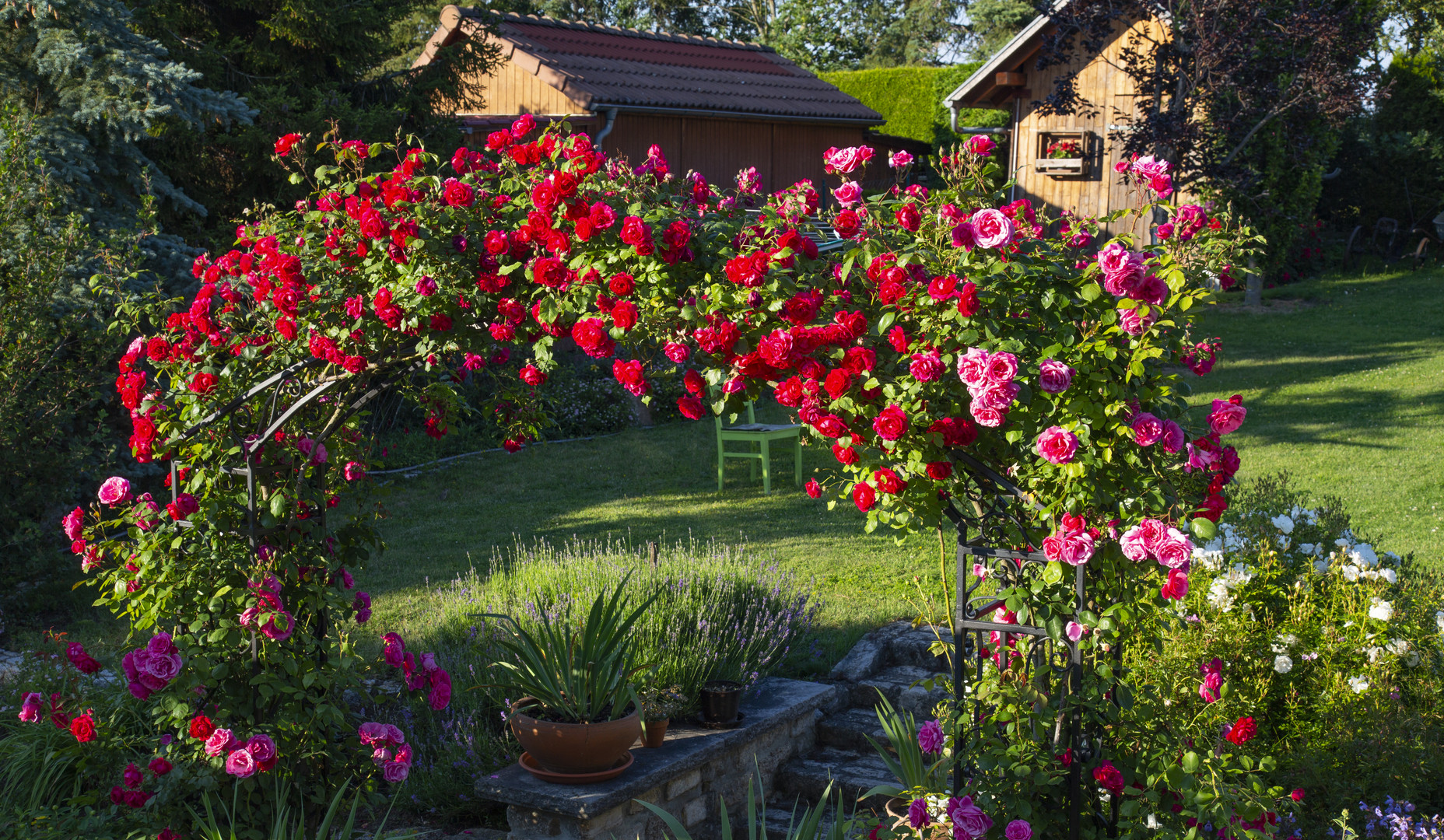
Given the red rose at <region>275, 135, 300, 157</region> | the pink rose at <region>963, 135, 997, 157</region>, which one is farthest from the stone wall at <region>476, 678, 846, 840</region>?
the red rose at <region>275, 135, 300, 157</region>

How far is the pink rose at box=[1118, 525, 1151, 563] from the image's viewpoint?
2.10 meters

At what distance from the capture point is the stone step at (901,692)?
436 centimetres

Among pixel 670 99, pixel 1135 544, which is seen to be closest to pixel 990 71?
pixel 670 99

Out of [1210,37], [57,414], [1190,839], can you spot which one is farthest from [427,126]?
[1190,839]

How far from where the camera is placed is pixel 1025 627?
7.68 ft

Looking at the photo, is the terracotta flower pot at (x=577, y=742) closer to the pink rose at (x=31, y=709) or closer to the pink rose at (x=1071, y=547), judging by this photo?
the pink rose at (x=31, y=709)

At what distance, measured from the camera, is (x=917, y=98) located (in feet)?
62.9

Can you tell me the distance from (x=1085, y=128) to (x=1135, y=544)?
12387 millimetres

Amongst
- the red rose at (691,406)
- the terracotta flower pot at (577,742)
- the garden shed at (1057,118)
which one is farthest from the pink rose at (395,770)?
the garden shed at (1057,118)

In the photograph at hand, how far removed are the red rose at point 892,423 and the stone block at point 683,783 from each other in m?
1.78

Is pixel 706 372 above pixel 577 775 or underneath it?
above

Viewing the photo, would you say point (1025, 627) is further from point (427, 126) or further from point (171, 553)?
point (427, 126)

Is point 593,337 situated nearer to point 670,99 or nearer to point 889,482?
point 889,482

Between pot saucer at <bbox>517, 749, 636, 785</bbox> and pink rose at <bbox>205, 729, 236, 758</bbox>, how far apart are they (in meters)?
0.90
